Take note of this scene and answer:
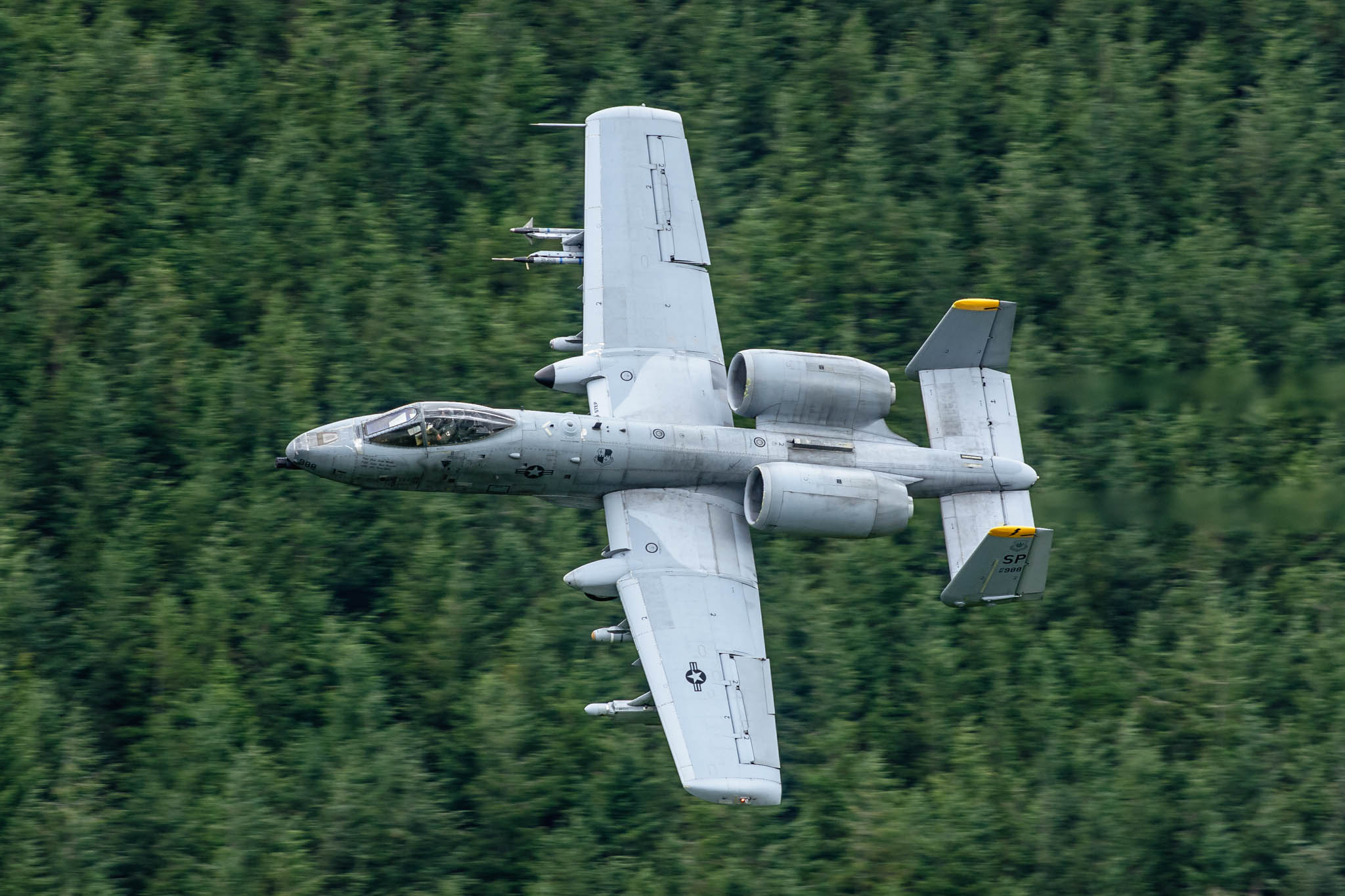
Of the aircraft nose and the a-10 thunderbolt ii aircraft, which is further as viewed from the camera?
the aircraft nose

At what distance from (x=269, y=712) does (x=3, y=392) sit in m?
7.96

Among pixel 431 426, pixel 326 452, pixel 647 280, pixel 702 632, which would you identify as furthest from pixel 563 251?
pixel 702 632

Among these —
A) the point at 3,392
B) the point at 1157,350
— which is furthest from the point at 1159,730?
the point at 3,392

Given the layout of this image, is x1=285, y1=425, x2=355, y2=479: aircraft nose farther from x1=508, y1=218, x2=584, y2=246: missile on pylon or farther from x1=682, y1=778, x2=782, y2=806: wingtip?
x1=682, y1=778, x2=782, y2=806: wingtip

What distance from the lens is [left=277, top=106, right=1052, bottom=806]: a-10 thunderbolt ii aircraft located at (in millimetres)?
22609

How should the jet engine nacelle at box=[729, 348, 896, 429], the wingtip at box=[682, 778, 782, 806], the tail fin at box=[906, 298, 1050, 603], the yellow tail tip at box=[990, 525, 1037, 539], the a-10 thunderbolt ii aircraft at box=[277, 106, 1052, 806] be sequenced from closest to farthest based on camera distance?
1. the wingtip at box=[682, 778, 782, 806]
2. the a-10 thunderbolt ii aircraft at box=[277, 106, 1052, 806]
3. the yellow tail tip at box=[990, 525, 1037, 539]
4. the jet engine nacelle at box=[729, 348, 896, 429]
5. the tail fin at box=[906, 298, 1050, 603]

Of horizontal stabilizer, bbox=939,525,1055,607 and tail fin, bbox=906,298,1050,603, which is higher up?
tail fin, bbox=906,298,1050,603

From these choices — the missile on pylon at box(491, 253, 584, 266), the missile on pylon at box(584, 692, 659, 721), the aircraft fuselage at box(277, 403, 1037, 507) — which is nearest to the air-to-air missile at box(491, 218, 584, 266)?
the missile on pylon at box(491, 253, 584, 266)

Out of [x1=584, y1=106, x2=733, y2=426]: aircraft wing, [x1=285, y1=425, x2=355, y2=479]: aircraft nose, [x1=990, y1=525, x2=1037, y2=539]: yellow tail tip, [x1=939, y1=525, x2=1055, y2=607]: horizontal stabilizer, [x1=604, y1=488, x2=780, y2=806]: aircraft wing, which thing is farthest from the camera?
[x1=584, y1=106, x2=733, y2=426]: aircraft wing

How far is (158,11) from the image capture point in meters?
35.4

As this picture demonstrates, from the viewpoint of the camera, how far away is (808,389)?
2423 centimetres

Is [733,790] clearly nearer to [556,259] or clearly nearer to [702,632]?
[702,632]

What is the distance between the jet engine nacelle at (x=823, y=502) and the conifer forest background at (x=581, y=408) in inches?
141

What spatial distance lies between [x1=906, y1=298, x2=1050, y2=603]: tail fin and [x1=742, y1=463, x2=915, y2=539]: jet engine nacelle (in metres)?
1.46
